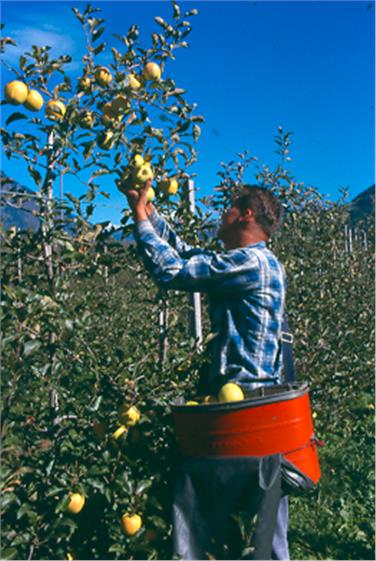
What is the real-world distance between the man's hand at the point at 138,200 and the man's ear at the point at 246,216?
14.5 inches

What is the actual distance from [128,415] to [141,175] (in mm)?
766

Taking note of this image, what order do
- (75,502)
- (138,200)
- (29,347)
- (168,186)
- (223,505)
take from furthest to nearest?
(168,186), (138,200), (75,502), (223,505), (29,347)

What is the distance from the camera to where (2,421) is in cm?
179

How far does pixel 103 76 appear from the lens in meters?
2.08

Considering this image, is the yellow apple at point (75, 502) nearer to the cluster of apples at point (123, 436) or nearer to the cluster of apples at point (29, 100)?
the cluster of apples at point (123, 436)

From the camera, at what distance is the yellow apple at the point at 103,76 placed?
2084mm

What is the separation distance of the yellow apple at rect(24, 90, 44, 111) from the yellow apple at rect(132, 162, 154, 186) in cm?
40

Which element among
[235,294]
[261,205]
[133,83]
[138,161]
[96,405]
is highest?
[133,83]

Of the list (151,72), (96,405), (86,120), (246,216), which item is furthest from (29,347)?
(151,72)

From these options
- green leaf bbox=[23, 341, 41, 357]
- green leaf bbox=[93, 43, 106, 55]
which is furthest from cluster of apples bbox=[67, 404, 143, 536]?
green leaf bbox=[93, 43, 106, 55]

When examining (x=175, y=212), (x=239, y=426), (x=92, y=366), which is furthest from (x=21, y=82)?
(x=239, y=426)

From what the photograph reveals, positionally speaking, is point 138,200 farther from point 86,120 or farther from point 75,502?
point 75,502

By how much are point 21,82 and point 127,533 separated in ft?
4.85

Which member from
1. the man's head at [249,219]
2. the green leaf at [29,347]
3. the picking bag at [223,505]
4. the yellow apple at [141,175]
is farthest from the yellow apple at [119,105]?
the picking bag at [223,505]
